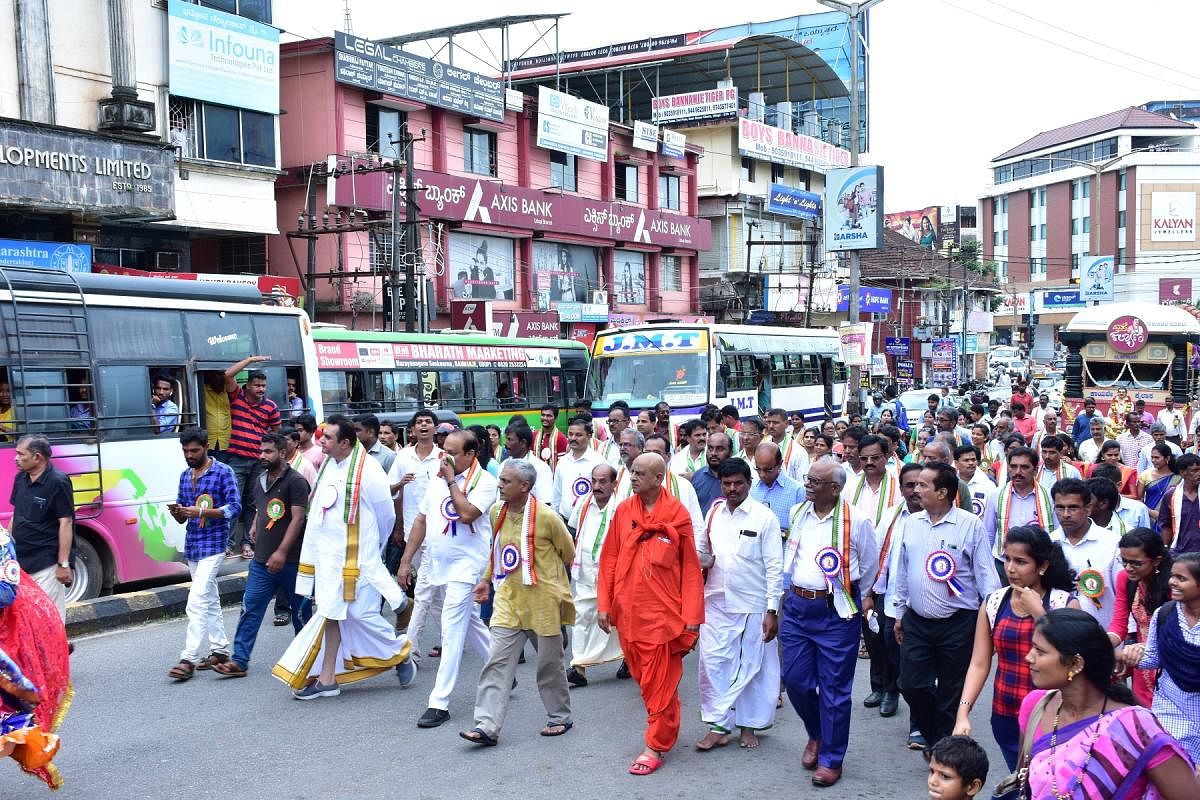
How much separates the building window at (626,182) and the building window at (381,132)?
35.0 ft

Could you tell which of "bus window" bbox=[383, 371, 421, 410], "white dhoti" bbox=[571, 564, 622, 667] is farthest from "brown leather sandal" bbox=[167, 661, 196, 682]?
"bus window" bbox=[383, 371, 421, 410]

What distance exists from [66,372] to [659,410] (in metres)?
6.32

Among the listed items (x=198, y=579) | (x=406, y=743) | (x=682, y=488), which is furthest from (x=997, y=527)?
(x=198, y=579)

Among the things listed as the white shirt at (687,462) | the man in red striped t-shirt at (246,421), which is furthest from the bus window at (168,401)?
the white shirt at (687,462)

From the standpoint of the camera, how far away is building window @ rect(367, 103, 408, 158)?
28281 mm

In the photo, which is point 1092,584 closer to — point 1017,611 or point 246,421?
point 1017,611

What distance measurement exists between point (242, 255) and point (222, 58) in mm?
4938

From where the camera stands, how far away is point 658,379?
19.3m

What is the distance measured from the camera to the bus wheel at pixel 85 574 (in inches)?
398

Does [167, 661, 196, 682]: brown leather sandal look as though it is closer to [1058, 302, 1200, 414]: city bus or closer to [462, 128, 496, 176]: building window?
[1058, 302, 1200, 414]: city bus

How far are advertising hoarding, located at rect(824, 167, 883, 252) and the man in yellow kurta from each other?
19.3m

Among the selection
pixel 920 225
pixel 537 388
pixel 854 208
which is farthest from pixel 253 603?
pixel 920 225

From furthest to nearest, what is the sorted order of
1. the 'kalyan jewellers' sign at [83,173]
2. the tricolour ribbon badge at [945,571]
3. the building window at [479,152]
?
the building window at [479,152], the 'kalyan jewellers' sign at [83,173], the tricolour ribbon badge at [945,571]

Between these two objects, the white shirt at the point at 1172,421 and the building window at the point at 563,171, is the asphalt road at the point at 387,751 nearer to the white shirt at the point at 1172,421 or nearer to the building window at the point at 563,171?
the white shirt at the point at 1172,421
